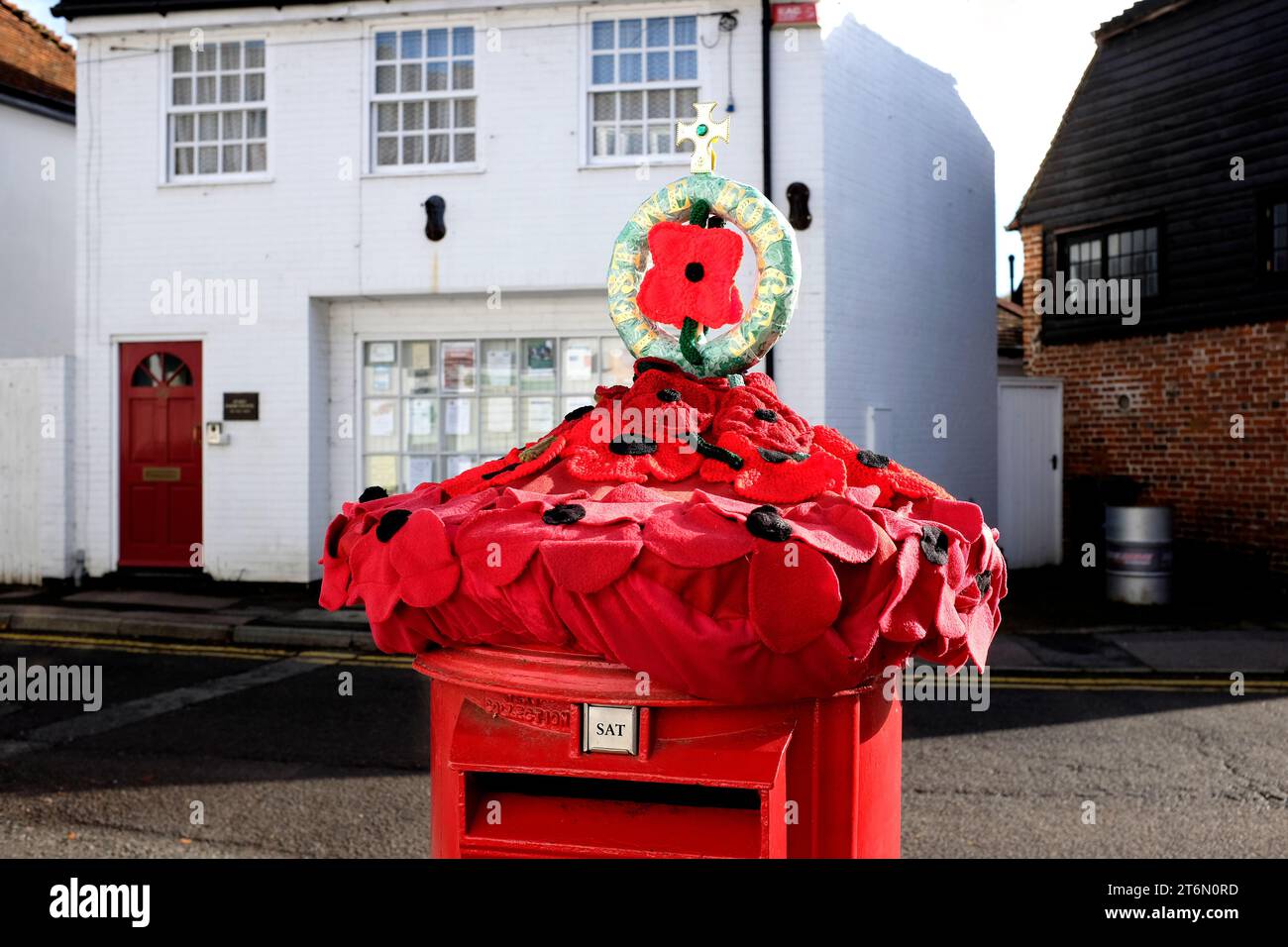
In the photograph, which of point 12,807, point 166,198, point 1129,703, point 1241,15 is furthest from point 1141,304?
point 12,807

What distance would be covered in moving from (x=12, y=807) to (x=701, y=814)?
14.6ft

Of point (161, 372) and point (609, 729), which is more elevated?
point (161, 372)

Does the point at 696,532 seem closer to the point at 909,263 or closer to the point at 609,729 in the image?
the point at 609,729

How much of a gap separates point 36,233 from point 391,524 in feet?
56.4

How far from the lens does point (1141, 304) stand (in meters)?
14.4

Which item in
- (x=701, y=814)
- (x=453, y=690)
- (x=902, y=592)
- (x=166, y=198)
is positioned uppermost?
(x=166, y=198)

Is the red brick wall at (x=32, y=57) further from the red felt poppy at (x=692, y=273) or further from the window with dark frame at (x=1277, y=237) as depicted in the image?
the window with dark frame at (x=1277, y=237)

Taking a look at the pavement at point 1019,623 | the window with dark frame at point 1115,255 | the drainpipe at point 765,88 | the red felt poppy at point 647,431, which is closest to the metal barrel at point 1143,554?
the pavement at point 1019,623

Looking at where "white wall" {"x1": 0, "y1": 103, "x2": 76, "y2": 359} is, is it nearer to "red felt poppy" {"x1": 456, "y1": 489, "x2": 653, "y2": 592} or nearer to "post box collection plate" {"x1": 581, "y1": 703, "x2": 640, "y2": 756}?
"red felt poppy" {"x1": 456, "y1": 489, "x2": 653, "y2": 592}

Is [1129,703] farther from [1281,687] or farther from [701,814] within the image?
[701,814]

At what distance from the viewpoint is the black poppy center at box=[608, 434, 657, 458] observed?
2.32 meters

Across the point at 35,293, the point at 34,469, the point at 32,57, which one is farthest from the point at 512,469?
the point at 32,57

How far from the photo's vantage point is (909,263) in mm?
13164

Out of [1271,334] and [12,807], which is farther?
[1271,334]
